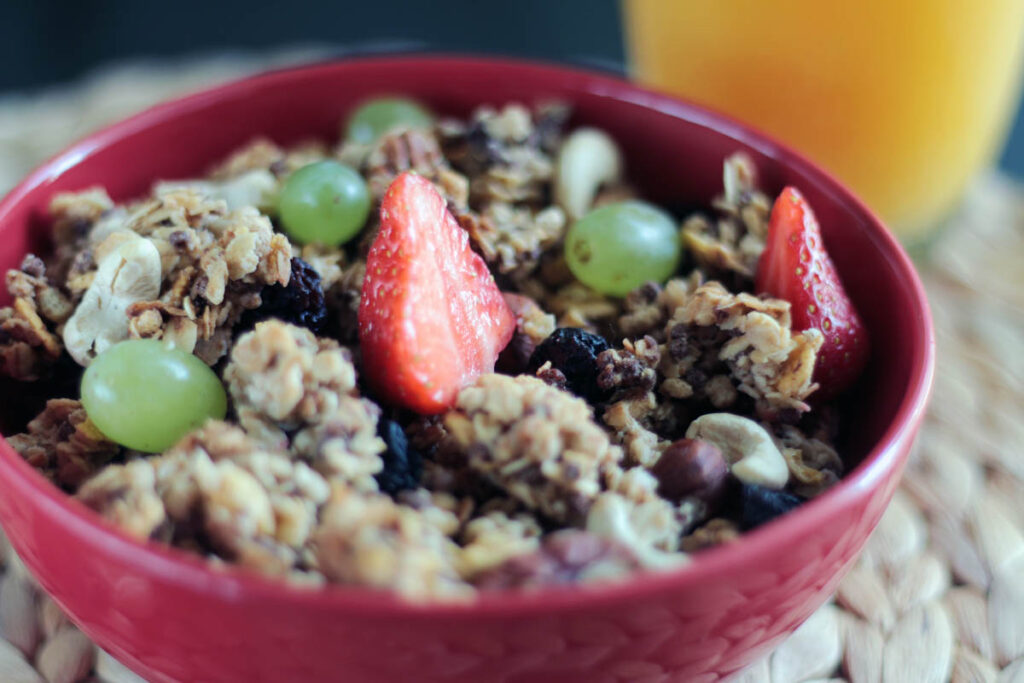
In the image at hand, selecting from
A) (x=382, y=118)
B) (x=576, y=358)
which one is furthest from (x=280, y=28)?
(x=576, y=358)

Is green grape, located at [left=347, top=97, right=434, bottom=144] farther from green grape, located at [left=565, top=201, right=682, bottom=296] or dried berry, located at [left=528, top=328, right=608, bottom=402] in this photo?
dried berry, located at [left=528, top=328, right=608, bottom=402]

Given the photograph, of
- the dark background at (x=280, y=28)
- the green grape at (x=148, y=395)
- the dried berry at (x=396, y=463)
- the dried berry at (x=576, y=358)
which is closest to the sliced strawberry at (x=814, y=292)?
the dried berry at (x=576, y=358)

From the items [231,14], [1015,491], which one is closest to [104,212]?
[1015,491]

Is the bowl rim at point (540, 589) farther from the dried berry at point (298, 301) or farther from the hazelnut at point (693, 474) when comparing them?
the dried berry at point (298, 301)

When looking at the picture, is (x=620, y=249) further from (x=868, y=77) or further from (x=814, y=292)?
(x=868, y=77)

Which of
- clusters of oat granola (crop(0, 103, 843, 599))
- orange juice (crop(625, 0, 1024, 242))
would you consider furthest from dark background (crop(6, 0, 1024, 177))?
clusters of oat granola (crop(0, 103, 843, 599))
